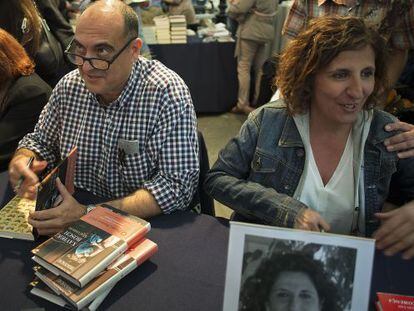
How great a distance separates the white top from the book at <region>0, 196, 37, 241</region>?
2.99 feet

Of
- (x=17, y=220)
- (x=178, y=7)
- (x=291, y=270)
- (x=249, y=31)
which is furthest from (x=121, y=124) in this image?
(x=178, y=7)

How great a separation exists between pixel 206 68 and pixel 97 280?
3.51m

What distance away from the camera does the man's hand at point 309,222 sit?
1.14 m

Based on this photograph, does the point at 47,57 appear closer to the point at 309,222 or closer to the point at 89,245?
the point at 89,245

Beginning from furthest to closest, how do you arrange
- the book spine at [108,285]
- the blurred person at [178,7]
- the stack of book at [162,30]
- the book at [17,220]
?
the blurred person at [178,7] < the stack of book at [162,30] < the book at [17,220] < the book spine at [108,285]

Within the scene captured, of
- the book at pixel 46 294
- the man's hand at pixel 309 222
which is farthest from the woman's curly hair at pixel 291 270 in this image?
the book at pixel 46 294

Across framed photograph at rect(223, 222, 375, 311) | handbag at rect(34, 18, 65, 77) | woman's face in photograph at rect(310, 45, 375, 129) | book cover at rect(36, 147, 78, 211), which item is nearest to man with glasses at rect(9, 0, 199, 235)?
book cover at rect(36, 147, 78, 211)

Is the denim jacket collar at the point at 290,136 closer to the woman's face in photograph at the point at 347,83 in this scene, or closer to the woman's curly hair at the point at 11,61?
the woman's face in photograph at the point at 347,83

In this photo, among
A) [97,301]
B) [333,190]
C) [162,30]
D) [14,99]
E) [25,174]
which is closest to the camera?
[97,301]

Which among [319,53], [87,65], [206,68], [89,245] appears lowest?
[206,68]

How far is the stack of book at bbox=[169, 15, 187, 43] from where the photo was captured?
4000 mm

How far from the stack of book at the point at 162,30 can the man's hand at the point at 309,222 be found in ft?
10.7

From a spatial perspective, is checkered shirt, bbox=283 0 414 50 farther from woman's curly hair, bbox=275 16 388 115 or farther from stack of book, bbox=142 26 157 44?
stack of book, bbox=142 26 157 44

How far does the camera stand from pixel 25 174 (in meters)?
1.46
